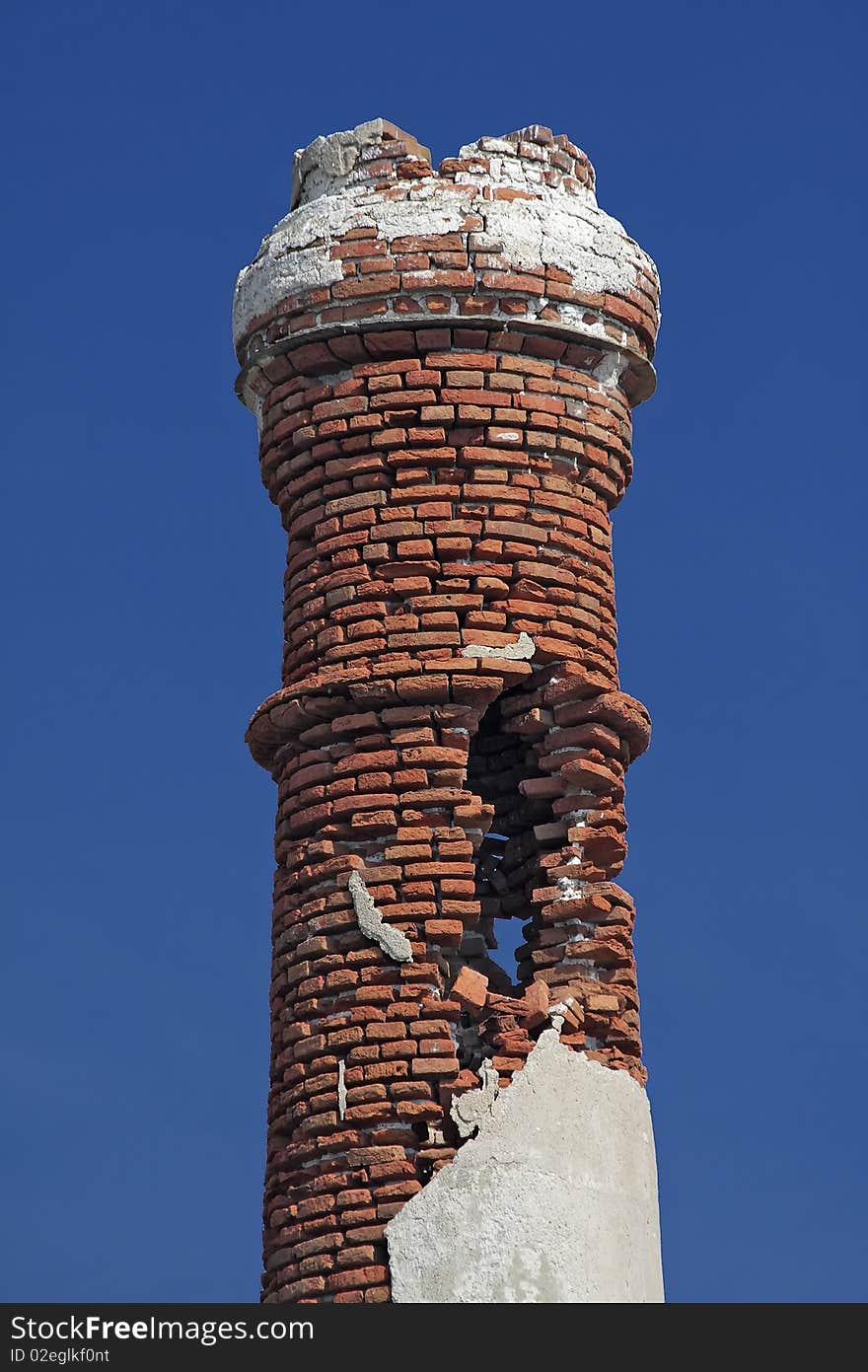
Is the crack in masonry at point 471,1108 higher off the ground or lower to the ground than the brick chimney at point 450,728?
lower

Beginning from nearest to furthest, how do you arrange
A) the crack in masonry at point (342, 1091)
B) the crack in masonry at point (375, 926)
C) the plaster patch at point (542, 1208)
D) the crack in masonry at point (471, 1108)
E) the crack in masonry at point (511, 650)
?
the plaster patch at point (542, 1208)
the crack in masonry at point (471, 1108)
the crack in masonry at point (342, 1091)
the crack in masonry at point (375, 926)
the crack in masonry at point (511, 650)

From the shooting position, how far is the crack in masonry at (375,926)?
1404 centimetres

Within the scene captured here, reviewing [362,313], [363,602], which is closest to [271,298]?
[362,313]

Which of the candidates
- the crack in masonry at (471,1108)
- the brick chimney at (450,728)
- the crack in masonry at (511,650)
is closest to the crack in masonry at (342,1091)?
the brick chimney at (450,728)

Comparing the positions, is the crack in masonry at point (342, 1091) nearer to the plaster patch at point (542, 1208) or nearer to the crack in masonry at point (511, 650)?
the plaster patch at point (542, 1208)

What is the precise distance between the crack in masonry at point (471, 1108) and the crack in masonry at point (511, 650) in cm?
185

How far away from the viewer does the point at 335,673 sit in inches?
571

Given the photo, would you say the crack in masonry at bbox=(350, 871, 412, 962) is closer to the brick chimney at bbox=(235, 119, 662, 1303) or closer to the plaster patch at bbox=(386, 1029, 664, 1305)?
the brick chimney at bbox=(235, 119, 662, 1303)

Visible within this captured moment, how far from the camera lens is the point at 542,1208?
1364 centimetres

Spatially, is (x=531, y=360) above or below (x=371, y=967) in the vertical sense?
above

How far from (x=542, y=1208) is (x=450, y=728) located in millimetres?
2094
